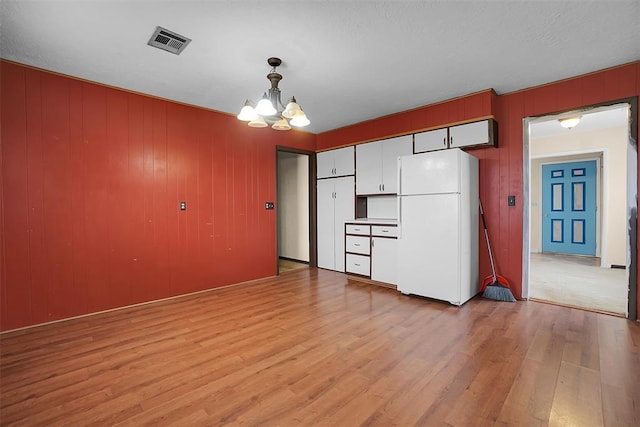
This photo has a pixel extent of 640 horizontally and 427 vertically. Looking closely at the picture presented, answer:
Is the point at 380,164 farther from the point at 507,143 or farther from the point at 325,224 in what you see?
the point at 507,143

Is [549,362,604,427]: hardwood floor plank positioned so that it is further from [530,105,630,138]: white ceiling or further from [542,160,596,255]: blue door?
[542,160,596,255]: blue door

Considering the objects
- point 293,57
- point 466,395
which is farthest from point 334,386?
point 293,57

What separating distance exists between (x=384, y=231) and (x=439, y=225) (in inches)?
36.7

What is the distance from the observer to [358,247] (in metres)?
4.60

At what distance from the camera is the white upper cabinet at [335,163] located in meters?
5.03

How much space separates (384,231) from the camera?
4.21 meters

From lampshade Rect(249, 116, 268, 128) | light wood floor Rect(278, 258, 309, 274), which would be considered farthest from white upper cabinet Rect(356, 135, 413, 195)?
lampshade Rect(249, 116, 268, 128)

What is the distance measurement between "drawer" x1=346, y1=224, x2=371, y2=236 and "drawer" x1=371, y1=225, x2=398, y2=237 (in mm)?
104

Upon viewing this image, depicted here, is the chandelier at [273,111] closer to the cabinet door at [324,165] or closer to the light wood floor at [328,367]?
the light wood floor at [328,367]

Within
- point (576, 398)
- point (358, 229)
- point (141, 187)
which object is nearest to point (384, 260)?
point (358, 229)

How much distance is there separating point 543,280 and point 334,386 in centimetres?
420

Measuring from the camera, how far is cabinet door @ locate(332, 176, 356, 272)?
499 centimetres

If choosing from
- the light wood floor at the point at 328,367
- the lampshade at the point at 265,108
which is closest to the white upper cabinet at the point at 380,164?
the light wood floor at the point at 328,367

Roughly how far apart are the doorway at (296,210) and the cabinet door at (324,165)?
0.11m
